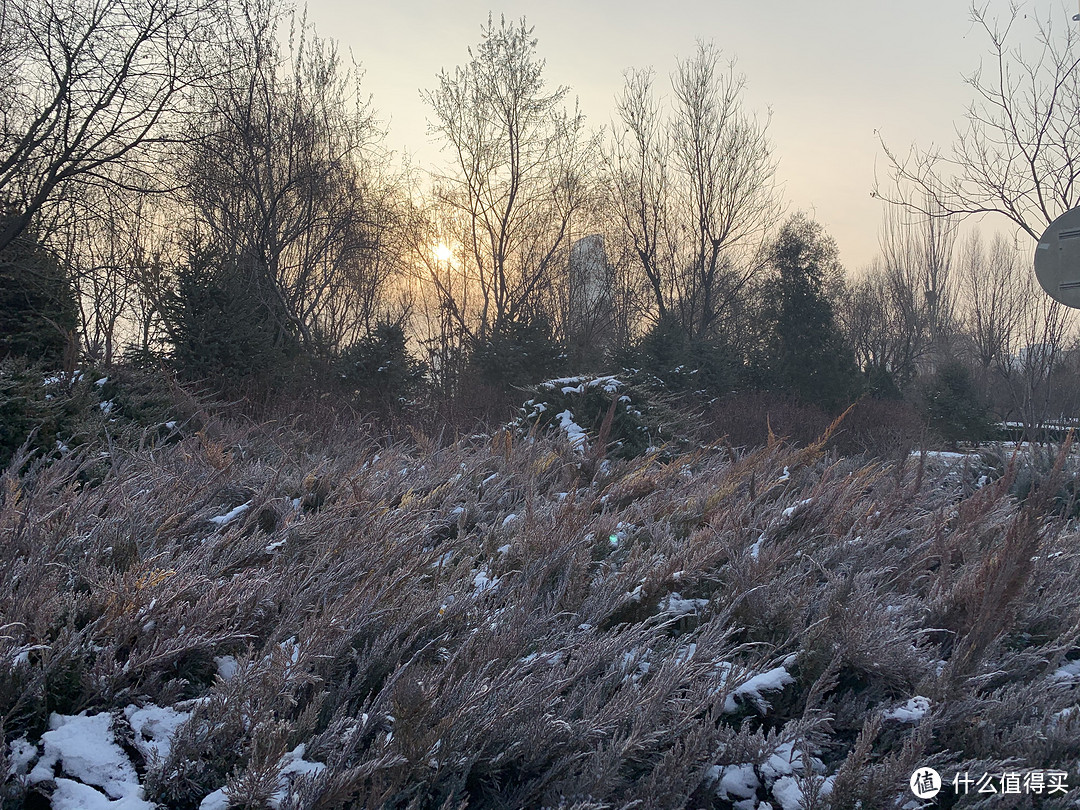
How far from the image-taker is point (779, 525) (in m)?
2.94

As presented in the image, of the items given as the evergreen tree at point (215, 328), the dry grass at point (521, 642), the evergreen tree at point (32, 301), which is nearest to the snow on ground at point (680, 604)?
the dry grass at point (521, 642)

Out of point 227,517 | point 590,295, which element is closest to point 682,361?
point 590,295

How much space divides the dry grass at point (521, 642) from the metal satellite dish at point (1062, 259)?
3.34m

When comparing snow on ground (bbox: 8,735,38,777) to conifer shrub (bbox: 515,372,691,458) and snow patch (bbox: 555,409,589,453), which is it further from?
conifer shrub (bbox: 515,372,691,458)

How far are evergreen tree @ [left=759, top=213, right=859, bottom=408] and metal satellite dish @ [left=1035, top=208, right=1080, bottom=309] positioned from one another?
12742mm

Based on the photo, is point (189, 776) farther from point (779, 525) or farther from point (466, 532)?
point (779, 525)

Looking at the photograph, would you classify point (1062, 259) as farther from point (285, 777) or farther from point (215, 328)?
point (215, 328)

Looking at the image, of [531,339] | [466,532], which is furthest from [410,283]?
[466,532]

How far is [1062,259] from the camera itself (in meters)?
5.38

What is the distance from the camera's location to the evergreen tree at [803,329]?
1858 centimetres

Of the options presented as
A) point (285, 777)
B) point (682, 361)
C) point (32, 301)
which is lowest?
point (285, 777)

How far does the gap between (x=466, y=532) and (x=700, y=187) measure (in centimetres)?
1796

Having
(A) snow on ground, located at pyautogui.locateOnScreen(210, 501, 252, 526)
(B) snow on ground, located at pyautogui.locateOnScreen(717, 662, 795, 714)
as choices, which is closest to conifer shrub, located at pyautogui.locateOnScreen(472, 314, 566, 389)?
(A) snow on ground, located at pyautogui.locateOnScreen(210, 501, 252, 526)

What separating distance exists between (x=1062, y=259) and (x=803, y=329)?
46.9 feet
